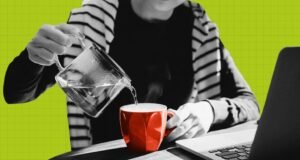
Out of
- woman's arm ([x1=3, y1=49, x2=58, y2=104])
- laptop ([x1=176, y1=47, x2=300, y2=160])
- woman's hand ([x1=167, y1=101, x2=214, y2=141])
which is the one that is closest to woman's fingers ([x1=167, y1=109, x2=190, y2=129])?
woman's hand ([x1=167, y1=101, x2=214, y2=141])

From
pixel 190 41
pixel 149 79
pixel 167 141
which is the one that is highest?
pixel 190 41

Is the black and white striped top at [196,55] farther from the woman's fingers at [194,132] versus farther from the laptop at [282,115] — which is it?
the laptop at [282,115]

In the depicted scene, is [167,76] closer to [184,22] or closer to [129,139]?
[184,22]

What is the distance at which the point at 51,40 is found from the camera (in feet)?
2.71

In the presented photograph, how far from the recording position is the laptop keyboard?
72 cm

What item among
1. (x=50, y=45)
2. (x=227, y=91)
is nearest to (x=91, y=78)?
(x=50, y=45)

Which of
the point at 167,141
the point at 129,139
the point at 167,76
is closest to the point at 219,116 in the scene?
the point at 167,141

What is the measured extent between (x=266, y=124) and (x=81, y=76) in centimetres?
39

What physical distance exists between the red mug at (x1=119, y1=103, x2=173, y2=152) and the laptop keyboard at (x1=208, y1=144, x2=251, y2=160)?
5.2 inches

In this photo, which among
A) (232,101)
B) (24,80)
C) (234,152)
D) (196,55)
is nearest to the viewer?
(234,152)

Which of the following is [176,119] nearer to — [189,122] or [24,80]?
[189,122]

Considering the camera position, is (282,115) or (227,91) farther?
(227,91)

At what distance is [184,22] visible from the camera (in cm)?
151

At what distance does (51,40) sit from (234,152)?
1.55 feet
